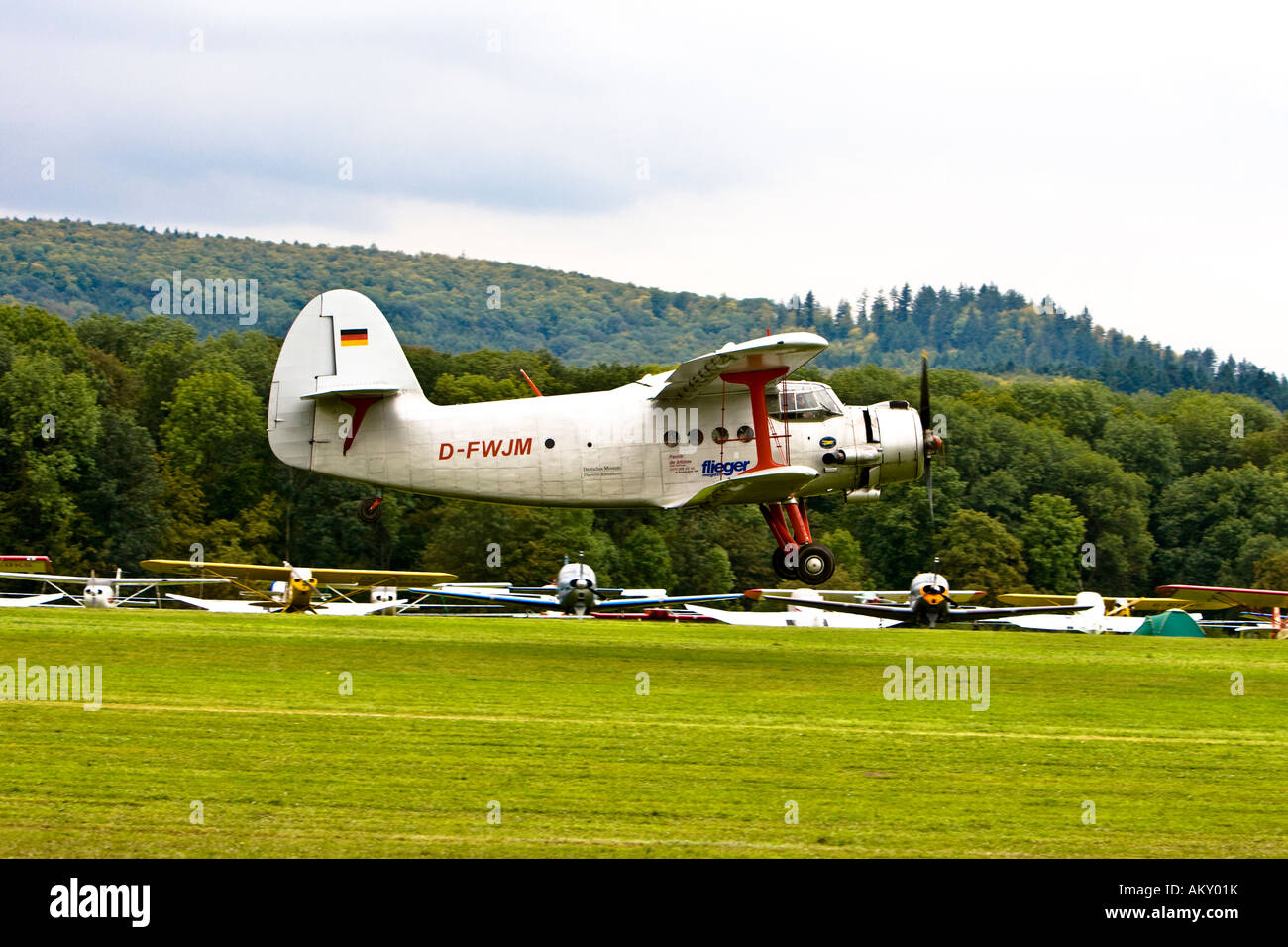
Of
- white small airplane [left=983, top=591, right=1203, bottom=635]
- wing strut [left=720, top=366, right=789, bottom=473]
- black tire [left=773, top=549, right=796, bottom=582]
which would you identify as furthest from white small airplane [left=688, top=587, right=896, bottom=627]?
wing strut [left=720, top=366, right=789, bottom=473]

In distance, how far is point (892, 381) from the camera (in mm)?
92938

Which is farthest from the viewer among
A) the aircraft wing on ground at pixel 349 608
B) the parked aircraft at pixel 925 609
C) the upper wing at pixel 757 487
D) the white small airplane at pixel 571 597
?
the aircraft wing on ground at pixel 349 608

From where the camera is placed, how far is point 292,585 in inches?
1903

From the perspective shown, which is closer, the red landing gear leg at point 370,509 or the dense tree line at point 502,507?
the red landing gear leg at point 370,509

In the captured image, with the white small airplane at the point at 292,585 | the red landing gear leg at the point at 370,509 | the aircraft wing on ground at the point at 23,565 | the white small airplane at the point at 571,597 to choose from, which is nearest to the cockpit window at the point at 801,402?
the red landing gear leg at the point at 370,509

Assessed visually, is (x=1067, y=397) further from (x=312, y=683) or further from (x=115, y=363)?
(x=312, y=683)

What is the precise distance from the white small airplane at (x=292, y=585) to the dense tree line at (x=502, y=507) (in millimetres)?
13025

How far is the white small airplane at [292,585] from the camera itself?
48.5 meters

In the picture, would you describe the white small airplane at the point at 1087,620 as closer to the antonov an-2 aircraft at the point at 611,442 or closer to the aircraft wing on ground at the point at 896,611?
the aircraft wing on ground at the point at 896,611

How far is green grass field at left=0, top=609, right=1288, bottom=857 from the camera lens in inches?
485

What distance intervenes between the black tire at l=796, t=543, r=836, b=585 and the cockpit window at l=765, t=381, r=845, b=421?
2.43 m

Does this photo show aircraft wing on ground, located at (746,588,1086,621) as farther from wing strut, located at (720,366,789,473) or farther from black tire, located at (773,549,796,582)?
wing strut, located at (720,366,789,473)

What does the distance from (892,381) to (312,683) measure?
74875 millimetres

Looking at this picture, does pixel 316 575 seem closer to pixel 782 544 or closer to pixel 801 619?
pixel 801 619
